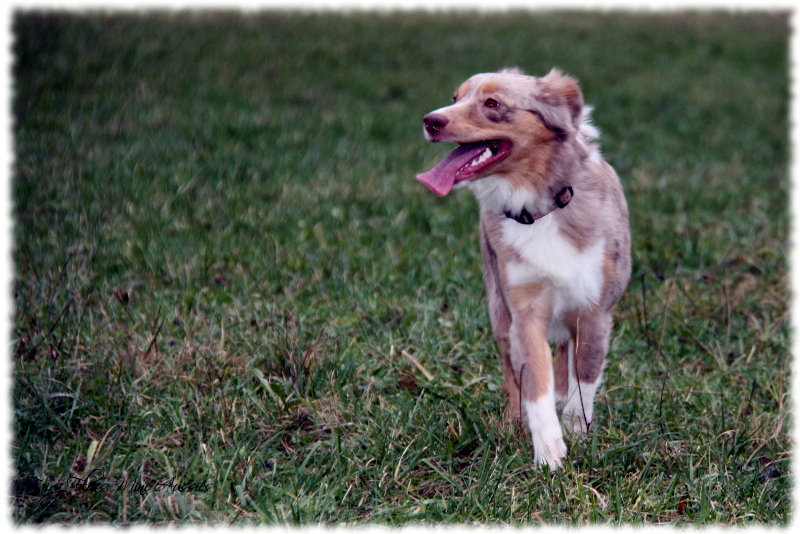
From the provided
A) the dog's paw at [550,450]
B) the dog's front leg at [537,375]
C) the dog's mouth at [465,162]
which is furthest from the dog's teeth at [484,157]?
the dog's paw at [550,450]

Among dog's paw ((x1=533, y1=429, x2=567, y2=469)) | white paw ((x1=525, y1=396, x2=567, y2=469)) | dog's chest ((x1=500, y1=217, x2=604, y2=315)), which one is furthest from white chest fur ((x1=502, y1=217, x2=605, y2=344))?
dog's paw ((x1=533, y1=429, x2=567, y2=469))

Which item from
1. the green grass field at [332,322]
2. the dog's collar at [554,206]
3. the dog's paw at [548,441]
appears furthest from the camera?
the dog's collar at [554,206]

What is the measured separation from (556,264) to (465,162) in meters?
0.50

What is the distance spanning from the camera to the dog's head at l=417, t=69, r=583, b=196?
10.6ft

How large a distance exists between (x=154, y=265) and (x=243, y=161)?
2187 millimetres

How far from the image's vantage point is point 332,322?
172 inches

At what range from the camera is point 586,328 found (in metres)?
3.47

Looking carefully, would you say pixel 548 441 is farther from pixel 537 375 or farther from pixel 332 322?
pixel 332 322

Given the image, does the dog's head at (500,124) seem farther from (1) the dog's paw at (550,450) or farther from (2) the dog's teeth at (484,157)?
(1) the dog's paw at (550,450)

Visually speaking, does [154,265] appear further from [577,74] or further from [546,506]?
[577,74]

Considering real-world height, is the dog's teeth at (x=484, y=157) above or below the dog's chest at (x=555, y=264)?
above

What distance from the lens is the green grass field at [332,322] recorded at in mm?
3131

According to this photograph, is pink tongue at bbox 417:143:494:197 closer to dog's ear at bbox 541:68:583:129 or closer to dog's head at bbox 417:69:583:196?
dog's head at bbox 417:69:583:196

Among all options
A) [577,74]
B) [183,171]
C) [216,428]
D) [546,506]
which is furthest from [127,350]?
[577,74]
